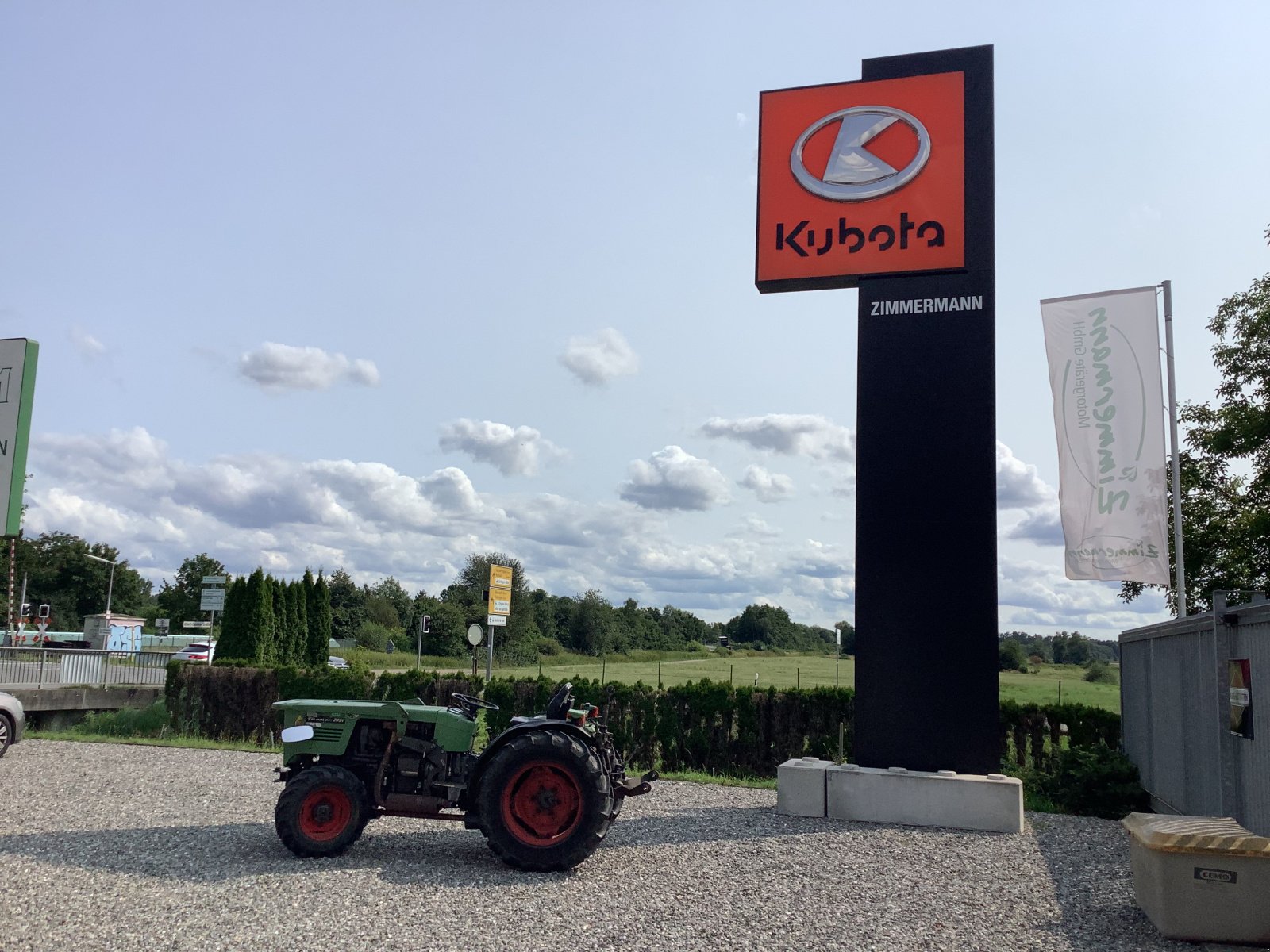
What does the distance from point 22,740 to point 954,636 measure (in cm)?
1365

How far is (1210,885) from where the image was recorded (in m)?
5.51

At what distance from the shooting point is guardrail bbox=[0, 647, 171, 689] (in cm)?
2036

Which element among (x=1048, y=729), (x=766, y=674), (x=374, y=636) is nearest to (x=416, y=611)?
(x=374, y=636)

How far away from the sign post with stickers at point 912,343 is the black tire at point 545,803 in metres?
3.84

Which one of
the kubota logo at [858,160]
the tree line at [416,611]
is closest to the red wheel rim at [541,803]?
the kubota logo at [858,160]

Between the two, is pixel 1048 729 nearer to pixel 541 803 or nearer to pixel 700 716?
pixel 700 716

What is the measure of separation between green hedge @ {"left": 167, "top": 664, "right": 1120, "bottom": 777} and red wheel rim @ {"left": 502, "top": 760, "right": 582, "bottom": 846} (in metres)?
5.34

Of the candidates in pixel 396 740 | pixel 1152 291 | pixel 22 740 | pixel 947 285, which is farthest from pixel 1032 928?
pixel 22 740

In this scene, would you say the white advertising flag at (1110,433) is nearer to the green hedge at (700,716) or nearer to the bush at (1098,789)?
the bush at (1098,789)

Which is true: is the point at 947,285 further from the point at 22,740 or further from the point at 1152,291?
the point at 22,740

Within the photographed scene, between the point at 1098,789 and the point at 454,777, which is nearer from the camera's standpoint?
the point at 454,777

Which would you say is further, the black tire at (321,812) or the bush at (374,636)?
the bush at (374,636)

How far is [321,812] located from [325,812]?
0.03 metres

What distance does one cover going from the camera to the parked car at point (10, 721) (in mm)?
13234
